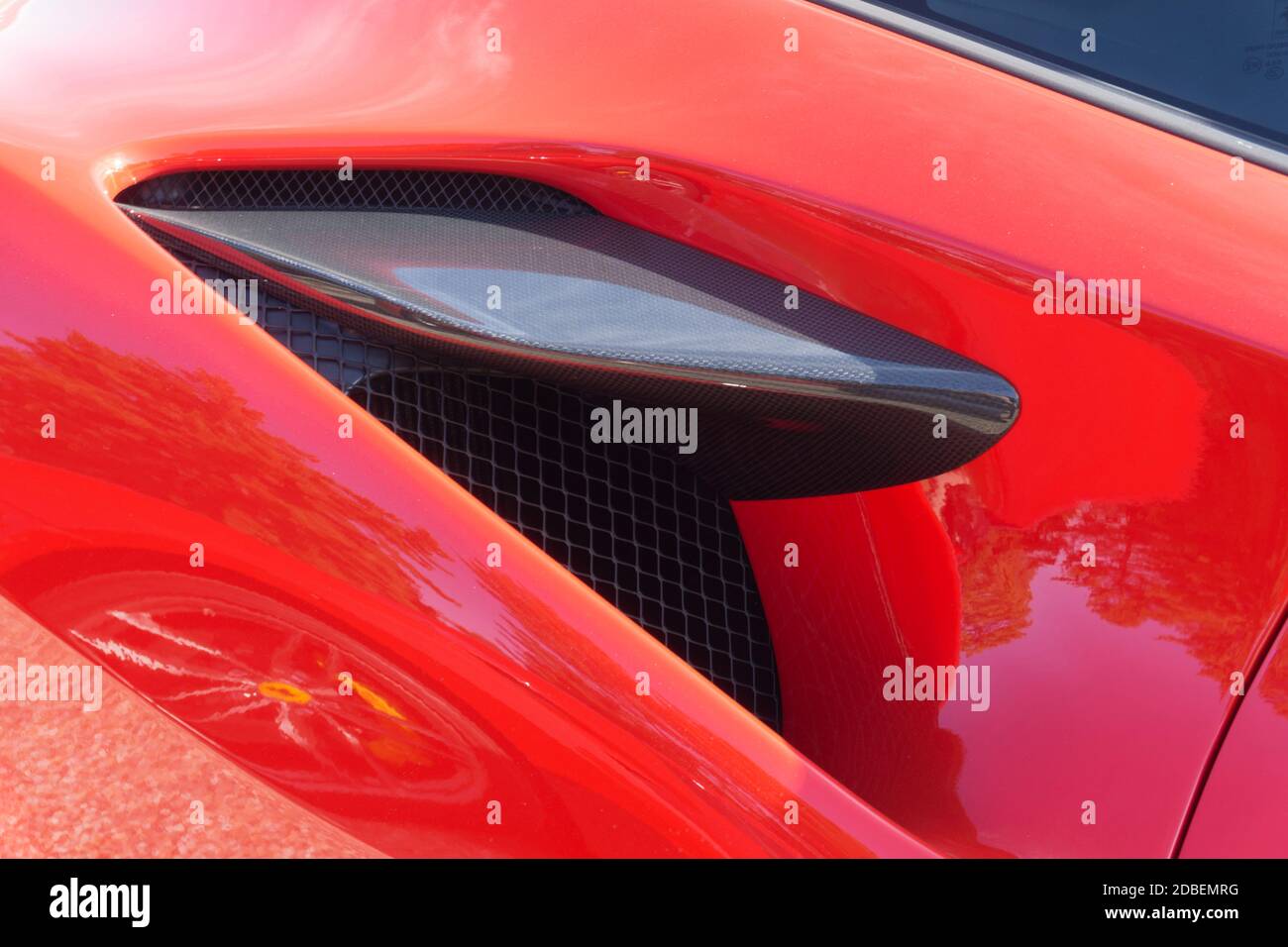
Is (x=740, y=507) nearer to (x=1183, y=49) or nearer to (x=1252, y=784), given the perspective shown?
(x=1252, y=784)

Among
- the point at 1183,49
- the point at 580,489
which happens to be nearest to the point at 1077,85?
the point at 1183,49

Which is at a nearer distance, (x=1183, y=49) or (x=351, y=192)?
(x=351, y=192)

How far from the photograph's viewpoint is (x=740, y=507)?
117 cm

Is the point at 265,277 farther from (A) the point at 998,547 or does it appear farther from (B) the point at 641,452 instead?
(A) the point at 998,547

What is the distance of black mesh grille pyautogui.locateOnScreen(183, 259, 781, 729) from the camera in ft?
3.23

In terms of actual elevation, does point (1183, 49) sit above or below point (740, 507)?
above

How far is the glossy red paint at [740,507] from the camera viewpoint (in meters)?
0.91

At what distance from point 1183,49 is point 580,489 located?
792mm

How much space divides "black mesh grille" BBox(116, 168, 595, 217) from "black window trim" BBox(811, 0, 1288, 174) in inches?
15.1

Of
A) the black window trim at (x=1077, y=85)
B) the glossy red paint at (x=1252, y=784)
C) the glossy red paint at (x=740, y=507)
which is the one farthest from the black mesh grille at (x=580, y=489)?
the black window trim at (x=1077, y=85)

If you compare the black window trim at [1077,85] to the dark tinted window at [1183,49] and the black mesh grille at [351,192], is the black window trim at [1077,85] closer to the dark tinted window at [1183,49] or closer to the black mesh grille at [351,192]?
the dark tinted window at [1183,49]

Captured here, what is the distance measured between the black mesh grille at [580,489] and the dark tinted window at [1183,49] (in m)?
0.58
